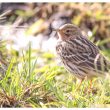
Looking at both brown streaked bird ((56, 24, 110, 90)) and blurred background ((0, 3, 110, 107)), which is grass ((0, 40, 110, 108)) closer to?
brown streaked bird ((56, 24, 110, 90))

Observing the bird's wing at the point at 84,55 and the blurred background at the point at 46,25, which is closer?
the bird's wing at the point at 84,55

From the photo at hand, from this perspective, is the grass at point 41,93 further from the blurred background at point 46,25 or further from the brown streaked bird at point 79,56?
the blurred background at point 46,25

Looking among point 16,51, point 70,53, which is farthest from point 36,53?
point 70,53

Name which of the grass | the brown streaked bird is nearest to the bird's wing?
the brown streaked bird

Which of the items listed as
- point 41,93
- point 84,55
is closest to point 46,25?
point 84,55

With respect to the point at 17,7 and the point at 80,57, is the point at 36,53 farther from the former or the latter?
the point at 80,57

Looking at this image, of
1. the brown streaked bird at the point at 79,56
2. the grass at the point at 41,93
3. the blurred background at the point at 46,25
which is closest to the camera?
the grass at the point at 41,93

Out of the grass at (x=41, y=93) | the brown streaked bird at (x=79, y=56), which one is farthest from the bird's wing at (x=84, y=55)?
the grass at (x=41, y=93)

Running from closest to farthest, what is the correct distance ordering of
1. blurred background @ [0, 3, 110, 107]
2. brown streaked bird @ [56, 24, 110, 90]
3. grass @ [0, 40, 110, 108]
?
1. grass @ [0, 40, 110, 108]
2. brown streaked bird @ [56, 24, 110, 90]
3. blurred background @ [0, 3, 110, 107]

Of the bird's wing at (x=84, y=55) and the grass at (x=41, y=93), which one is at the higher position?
the bird's wing at (x=84, y=55)

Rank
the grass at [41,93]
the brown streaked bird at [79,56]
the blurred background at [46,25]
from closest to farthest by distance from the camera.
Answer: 1. the grass at [41,93]
2. the brown streaked bird at [79,56]
3. the blurred background at [46,25]
